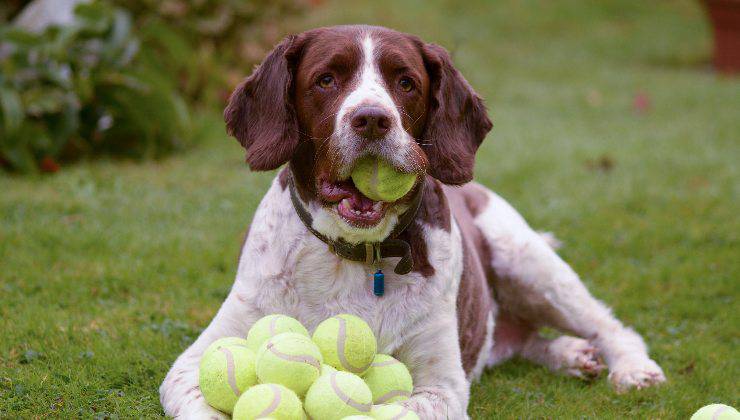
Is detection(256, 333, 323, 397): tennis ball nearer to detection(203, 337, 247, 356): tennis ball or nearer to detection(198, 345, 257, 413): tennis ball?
detection(198, 345, 257, 413): tennis ball

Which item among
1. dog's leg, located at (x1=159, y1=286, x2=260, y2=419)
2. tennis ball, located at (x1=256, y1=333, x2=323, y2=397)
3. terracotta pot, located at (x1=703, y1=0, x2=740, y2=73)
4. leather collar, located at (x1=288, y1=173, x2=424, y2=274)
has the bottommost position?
terracotta pot, located at (x1=703, y1=0, x2=740, y2=73)

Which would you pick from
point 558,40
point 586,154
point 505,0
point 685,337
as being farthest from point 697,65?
point 685,337

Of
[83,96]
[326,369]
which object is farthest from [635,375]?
[83,96]

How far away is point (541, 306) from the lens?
4477 millimetres

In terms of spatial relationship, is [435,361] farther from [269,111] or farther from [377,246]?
[269,111]

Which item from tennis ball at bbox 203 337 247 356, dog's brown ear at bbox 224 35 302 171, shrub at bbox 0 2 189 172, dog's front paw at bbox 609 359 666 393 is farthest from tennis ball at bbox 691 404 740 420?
shrub at bbox 0 2 189 172

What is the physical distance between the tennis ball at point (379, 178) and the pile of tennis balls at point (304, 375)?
43 cm

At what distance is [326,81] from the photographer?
325cm

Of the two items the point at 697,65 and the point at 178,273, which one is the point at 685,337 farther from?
the point at 697,65

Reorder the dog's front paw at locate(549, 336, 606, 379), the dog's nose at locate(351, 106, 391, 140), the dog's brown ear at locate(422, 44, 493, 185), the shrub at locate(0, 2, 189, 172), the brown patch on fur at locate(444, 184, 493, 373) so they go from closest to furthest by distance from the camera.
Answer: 1. the dog's nose at locate(351, 106, 391, 140)
2. the dog's brown ear at locate(422, 44, 493, 185)
3. the brown patch on fur at locate(444, 184, 493, 373)
4. the dog's front paw at locate(549, 336, 606, 379)
5. the shrub at locate(0, 2, 189, 172)

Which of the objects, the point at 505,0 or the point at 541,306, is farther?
the point at 505,0

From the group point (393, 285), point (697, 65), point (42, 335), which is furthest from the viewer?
point (697, 65)

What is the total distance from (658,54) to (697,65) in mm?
1016

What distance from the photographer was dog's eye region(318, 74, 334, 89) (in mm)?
3236
